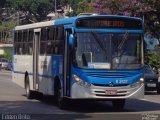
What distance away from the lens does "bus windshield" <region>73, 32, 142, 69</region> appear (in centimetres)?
1798

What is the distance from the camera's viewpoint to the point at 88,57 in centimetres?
1795

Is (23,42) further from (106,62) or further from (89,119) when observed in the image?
(89,119)

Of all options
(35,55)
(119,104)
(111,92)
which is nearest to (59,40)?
(111,92)

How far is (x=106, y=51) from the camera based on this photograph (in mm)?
18109

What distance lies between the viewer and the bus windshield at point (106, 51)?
17984mm

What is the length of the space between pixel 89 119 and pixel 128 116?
151 cm

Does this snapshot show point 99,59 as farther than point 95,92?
Yes

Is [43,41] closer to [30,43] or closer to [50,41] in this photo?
[50,41]

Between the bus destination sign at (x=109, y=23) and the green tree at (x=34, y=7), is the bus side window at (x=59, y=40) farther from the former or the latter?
the green tree at (x=34, y=7)

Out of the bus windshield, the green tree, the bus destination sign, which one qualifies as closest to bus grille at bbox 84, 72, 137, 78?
the bus windshield

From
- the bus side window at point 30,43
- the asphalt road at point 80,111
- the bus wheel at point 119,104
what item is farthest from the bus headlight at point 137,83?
the bus side window at point 30,43

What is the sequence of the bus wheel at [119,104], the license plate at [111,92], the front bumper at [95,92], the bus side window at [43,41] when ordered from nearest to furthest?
the front bumper at [95,92] < the license plate at [111,92] < the bus wheel at [119,104] < the bus side window at [43,41]

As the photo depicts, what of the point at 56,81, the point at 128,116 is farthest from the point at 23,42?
the point at 128,116

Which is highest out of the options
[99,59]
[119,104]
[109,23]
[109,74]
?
[109,23]
